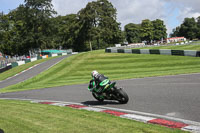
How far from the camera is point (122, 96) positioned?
987cm

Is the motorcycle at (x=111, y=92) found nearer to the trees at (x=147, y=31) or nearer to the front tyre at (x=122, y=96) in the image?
the front tyre at (x=122, y=96)

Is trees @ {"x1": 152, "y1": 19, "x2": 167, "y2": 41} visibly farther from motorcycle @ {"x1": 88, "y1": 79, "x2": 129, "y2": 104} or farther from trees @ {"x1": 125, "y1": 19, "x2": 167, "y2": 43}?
motorcycle @ {"x1": 88, "y1": 79, "x2": 129, "y2": 104}

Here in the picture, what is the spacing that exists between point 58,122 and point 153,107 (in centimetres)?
340

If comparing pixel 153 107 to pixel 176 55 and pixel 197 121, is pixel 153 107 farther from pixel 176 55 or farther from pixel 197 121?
pixel 176 55

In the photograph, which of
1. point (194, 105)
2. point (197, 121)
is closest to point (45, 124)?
point (197, 121)

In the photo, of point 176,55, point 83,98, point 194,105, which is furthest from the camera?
point 176,55

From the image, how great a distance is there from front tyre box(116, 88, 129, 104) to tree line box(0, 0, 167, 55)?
62680 mm

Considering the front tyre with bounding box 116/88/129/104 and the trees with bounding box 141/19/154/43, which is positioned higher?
the trees with bounding box 141/19/154/43

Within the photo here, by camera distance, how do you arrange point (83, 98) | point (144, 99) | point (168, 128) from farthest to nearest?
point (83, 98) → point (144, 99) → point (168, 128)

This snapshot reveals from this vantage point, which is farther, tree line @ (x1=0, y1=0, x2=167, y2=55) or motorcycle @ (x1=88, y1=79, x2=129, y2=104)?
tree line @ (x1=0, y1=0, x2=167, y2=55)

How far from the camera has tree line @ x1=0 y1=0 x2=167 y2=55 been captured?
71.0 metres

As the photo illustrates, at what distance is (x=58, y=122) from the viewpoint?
737 centimetres

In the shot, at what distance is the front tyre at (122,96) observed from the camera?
32.3ft

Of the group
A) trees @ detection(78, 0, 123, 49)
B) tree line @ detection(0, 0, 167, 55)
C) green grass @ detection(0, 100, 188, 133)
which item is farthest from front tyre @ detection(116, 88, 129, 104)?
trees @ detection(78, 0, 123, 49)
